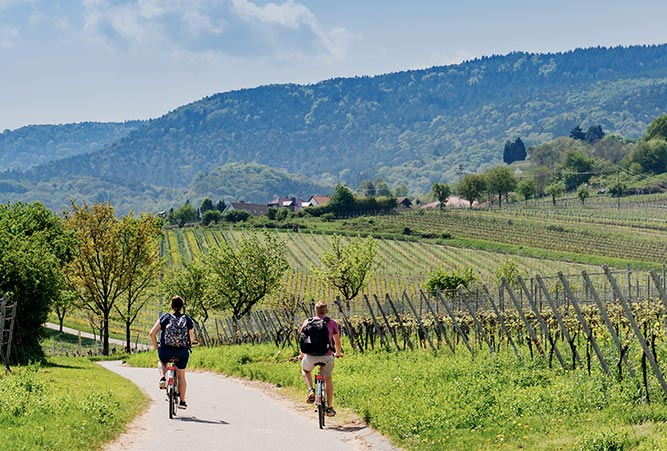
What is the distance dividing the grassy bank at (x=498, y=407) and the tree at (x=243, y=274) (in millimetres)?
36232

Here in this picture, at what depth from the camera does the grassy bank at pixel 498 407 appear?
1245 centimetres

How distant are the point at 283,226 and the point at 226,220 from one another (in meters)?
22.8

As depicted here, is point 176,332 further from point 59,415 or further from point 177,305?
point 59,415

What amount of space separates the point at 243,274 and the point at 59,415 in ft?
142

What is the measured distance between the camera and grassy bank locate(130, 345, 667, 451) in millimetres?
12453

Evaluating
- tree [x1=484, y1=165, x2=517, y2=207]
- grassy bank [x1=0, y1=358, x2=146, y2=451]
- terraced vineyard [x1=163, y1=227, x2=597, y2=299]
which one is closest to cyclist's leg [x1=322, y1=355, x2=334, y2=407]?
grassy bank [x1=0, y1=358, x2=146, y2=451]

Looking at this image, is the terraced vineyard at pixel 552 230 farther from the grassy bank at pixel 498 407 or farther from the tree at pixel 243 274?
the grassy bank at pixel 498 407

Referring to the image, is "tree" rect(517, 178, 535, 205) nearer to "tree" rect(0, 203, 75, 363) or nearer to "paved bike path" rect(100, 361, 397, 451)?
"tree" rect(0, 203, 75, 363)

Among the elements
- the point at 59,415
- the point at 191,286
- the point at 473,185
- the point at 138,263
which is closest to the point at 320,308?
the point at 59,415

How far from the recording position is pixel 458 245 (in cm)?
12169

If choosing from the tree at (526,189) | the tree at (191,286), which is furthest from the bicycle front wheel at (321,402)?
the tree at (526,189)

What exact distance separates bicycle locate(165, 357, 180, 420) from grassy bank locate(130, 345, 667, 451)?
346 centimetres

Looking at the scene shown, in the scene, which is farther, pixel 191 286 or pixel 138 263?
pixel 191 286

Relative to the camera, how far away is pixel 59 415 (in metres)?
15.4
